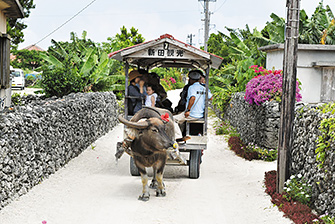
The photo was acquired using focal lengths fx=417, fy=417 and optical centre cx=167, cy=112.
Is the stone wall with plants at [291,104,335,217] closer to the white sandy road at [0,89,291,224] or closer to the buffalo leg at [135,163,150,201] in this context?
the white sandy road at [0,89,291,224]

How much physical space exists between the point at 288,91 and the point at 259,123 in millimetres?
4157

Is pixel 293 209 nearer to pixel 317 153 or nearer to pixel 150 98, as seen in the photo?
pixel 317 153

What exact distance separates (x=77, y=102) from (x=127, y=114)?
2.54 metres

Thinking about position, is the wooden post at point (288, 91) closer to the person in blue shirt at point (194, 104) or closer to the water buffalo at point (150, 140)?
the water buffalo at point (150, 140)

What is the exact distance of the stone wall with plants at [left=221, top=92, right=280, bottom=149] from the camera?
10852 mm

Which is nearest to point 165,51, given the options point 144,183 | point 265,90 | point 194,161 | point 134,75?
point 134,75

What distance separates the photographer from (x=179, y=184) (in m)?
8.66

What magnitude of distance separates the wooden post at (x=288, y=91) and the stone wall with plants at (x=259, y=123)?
317 centimetres

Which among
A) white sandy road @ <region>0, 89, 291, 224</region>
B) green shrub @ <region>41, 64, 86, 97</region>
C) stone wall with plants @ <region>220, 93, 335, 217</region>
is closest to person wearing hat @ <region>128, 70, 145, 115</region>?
white sandy road @ <region>0, 89, 291, 224</region>

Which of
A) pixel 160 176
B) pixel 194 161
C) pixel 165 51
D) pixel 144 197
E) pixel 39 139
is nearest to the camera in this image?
pixel 144 197

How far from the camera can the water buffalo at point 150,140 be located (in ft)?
22.6

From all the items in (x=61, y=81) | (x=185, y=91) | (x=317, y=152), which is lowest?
(x=317, y=152)

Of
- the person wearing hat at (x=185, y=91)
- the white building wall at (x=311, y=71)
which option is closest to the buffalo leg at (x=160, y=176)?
the person wearing hat at (x=185, y=91)

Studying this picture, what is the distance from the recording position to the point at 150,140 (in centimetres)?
696
